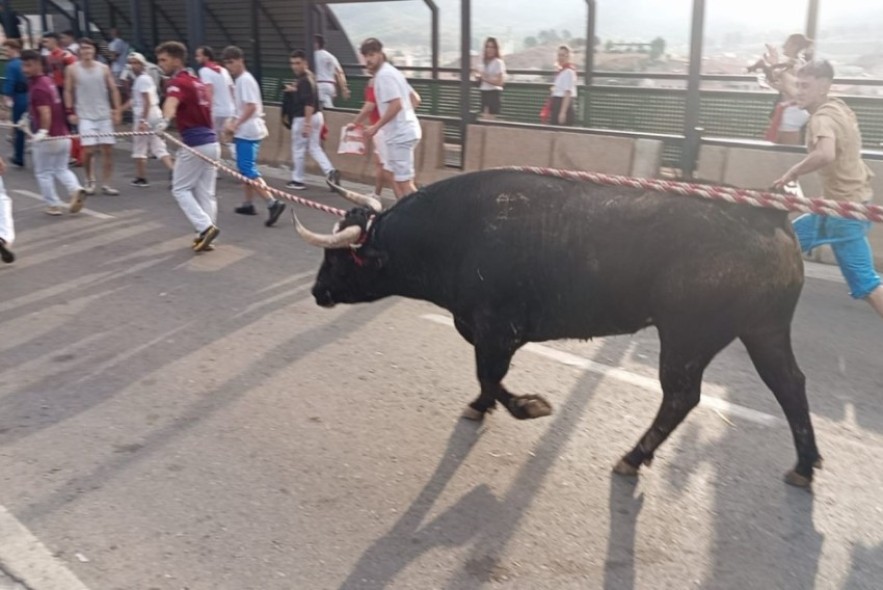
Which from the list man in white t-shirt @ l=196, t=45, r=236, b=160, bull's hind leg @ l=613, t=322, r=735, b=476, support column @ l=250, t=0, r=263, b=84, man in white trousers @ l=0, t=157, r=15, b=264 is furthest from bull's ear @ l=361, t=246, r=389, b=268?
support column @ l=250, t=0, r=263, b=84

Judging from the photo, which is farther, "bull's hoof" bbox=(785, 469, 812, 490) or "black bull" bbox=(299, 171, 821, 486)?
"bull's hoof" bbox=(785, 469, 812, 490)

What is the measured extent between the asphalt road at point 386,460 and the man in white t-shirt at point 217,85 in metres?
5.03

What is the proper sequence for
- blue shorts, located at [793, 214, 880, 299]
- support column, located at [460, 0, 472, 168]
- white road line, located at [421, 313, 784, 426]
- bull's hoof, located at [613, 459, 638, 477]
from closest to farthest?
bull's hoof, located at [613, 459, 638, 477], white road line, located at [421, 313, 784, 426], blue shorts, located at [793, 214, 880, 299], support column, located at [460, 0, 472, 168]

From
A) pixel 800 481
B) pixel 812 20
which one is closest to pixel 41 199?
pixel 812 20

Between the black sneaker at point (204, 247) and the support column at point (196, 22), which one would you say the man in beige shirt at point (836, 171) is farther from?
the support column at point (196, 22)

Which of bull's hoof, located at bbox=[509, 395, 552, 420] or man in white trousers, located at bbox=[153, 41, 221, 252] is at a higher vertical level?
man in white trousers, located at bbox=[153, 41, 221, 252]

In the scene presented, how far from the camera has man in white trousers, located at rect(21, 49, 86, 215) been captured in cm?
913

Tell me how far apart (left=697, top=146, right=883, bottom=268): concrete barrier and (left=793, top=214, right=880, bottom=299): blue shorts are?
2676 millimetres

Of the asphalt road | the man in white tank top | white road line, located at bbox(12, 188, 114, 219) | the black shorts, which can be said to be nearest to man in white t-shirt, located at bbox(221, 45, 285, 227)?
white road line, located at bbox(12, 188, 114, 219)

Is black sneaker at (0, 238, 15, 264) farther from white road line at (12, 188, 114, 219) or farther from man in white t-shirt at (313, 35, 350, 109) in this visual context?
man in white t-shirt at (313, 35, 350, 109)

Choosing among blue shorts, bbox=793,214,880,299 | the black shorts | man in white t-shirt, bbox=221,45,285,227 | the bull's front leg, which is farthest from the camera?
the black shorts

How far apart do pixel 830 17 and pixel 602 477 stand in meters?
7.40

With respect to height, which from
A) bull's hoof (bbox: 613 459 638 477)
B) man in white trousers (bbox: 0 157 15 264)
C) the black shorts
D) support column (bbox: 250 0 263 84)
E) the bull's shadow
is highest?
support column (bbox: 250 0 263 84)

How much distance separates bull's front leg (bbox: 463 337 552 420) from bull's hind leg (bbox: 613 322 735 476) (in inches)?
22.1
